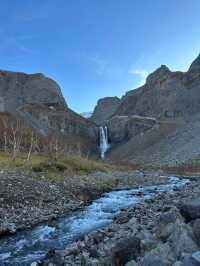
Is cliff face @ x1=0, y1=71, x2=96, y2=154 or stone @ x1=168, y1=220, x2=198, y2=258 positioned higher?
cliff face @ x1=0, y1=71, x2=96, y2=154

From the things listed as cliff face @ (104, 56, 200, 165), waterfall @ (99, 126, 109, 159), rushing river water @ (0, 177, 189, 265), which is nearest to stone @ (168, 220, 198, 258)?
rushing river water @ (0, 177, 189, 265)

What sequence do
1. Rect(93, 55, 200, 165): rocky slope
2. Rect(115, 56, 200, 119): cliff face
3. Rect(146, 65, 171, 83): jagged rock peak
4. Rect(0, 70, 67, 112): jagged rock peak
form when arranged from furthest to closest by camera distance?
Rect(146, 65, 171, 83): jagged rock peak → Rect(0, 70, 67, 112): jagged rock peak → Rect(115, 56, 200, 119): cliff face → Rect(93, 55, 200, 165): rocky slope

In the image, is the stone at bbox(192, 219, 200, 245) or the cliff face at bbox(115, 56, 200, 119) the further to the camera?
the cliff face at bbox(115, 56, 200, 119)

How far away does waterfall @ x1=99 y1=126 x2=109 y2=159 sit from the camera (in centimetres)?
12506

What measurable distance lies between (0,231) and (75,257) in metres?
6.51

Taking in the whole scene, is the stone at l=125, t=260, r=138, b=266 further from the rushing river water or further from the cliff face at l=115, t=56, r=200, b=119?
the cliff face at l=115, t=56, r=200, b=119

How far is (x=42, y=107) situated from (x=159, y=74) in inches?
2364

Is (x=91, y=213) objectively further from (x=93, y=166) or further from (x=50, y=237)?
(x=93, y=166)

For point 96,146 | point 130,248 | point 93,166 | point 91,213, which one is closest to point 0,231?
point 91,213

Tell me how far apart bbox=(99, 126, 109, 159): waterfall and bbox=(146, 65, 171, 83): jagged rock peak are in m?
42.9

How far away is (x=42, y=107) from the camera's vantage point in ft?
439

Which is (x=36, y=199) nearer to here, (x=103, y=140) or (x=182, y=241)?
(x=182, y=241)

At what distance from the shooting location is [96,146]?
126875 millimetres

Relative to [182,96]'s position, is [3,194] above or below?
below
